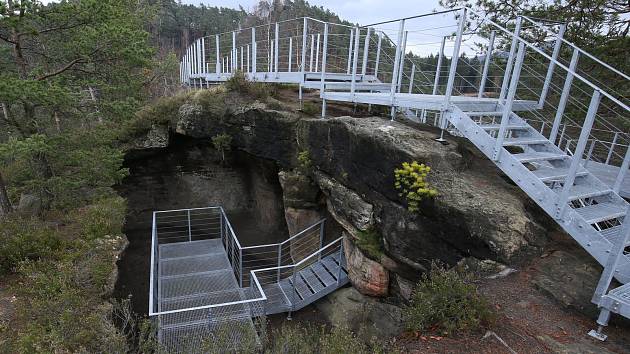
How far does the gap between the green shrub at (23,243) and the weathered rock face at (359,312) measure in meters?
5.82

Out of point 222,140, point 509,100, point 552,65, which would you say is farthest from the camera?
point 222,140

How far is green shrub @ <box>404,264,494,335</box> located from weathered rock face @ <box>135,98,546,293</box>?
1.12 meters

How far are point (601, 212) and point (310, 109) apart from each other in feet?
19.9

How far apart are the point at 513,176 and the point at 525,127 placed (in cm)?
131

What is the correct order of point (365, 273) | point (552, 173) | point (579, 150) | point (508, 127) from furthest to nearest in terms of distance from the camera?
point (365, 273)
point (508, 127)
point (552, 173)
point (579, 150)

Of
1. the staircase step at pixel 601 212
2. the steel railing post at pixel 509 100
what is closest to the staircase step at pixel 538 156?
the steel railing post at pixel 509 100

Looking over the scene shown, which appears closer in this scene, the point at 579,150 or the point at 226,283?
the point at 579,150

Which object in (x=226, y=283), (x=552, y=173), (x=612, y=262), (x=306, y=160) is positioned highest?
(x=552, y=173)

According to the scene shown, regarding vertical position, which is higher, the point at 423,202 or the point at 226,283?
the point at 423,202

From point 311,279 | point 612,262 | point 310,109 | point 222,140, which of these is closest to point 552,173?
point 612,262

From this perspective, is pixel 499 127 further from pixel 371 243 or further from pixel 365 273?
pixel 365 273

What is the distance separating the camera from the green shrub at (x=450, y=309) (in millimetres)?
3674

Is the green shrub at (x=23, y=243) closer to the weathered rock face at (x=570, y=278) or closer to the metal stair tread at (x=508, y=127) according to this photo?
the metal stair tread at (x=508, y=127)

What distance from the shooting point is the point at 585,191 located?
471 cm
